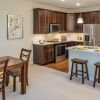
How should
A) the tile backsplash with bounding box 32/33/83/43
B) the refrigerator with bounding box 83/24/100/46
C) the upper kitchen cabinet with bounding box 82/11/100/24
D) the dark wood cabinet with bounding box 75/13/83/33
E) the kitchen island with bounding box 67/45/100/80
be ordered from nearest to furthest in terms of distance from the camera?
1. the kitchen island with bounding box 67/45/100/80
2. the tile backsplash with bounding box 32/33/83/43
3. the refrigerator with bounding box 83/24/100/46
4. the upper kitchen cabinet with bounding box 82/11/100/24
5. the dark wood cabinet with bounding box 75/13/83/33

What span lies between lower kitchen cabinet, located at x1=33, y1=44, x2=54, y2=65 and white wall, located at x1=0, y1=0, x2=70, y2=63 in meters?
0.36

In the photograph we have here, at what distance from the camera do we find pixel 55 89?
386 centimetres

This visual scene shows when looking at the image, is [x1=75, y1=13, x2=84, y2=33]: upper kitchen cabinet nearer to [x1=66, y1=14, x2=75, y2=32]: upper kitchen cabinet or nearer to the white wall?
[x1=66, y1=14, x2=75, y2=32]: upper kitchen cabinet

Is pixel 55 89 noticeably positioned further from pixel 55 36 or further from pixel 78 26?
pixel 78 26

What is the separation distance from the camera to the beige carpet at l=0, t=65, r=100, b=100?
3.41 m

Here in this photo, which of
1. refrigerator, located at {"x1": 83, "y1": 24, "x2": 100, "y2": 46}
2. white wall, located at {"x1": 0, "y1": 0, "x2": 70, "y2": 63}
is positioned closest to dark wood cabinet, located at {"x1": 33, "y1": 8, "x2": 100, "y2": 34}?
white wall, located at {"x1": 0, "y1": 0, "x2": 70, "y2": 63}

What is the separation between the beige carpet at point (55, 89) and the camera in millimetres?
3406

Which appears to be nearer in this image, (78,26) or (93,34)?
(93,34)

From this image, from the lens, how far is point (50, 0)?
605 cm

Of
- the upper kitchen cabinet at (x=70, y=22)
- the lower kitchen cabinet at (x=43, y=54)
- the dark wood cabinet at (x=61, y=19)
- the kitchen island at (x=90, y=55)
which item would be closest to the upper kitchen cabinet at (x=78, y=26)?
the dark wood cabinet at (x=61, y=19)

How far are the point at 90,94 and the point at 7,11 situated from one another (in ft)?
13.3

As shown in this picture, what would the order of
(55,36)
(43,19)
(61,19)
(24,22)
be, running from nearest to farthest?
(24,22), (43,19), (61,19), (55,36)

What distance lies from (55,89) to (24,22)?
3363mm

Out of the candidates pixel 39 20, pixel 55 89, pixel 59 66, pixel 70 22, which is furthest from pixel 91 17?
pixel 55 89
